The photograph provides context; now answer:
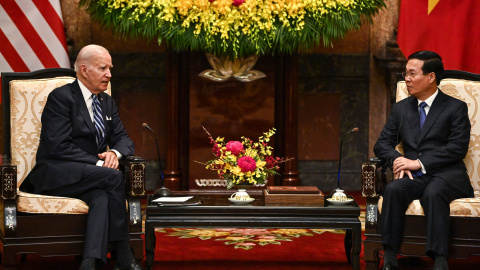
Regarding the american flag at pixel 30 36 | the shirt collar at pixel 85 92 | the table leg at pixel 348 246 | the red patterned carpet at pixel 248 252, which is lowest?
the red patterned carpet at pixel 248 252

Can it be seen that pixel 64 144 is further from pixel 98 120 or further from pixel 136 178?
pixel 136 178

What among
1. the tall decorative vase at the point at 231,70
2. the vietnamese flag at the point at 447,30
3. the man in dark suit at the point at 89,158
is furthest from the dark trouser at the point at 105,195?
the vietnamese flag at the point at 447,30

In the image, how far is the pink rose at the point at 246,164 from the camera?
14.7 feet

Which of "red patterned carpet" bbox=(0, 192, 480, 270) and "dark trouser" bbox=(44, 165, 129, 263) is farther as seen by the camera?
"red patterned carpet" bbox=(0, 192, 480, 270)

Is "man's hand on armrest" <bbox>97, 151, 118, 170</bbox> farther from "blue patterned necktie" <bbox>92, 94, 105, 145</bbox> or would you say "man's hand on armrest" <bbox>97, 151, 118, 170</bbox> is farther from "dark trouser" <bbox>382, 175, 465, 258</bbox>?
"dark trouser" <bbox>382, 175, 465, 258</bbox>

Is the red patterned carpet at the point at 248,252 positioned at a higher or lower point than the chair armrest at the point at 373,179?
lower

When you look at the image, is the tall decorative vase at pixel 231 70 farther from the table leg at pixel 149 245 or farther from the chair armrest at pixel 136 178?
the table leg at pixel 149 245

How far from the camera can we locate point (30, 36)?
6461mm

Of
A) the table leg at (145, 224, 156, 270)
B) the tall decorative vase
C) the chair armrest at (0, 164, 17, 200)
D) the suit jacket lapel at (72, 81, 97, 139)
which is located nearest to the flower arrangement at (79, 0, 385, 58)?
the tall decorative vase

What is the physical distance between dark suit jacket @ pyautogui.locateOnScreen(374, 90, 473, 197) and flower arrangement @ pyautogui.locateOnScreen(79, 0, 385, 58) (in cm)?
155

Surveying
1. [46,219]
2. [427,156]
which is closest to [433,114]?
[427,156]

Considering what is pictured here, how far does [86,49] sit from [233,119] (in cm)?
261

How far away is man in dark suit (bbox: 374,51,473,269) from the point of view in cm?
412

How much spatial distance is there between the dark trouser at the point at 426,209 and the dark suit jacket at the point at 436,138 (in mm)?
110
